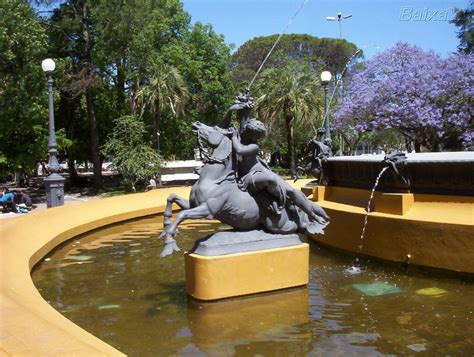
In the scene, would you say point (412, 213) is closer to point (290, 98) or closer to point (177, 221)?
point (177, 221)

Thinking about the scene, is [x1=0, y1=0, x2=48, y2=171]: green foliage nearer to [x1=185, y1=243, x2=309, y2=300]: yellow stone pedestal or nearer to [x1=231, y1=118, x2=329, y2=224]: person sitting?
[x1=231, y1=118, x2=329, y2=224]: person sitting

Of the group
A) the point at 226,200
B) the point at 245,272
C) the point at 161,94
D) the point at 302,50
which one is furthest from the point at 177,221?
the point at 302,50

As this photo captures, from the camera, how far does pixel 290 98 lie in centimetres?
3148

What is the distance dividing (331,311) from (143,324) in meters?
1.96

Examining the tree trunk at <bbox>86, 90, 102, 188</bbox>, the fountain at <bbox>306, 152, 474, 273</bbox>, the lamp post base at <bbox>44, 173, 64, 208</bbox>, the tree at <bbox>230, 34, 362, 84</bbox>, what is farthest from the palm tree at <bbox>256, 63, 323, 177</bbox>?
the tree at <bbox>230, 34, 362, 84</bbox>

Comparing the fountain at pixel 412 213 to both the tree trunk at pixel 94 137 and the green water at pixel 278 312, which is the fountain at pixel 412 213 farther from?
the tree trunk at pixel 94 137

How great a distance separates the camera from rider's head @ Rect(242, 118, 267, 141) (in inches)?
244

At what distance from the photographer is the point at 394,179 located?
7527mm

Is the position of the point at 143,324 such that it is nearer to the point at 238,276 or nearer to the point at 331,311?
the point at 238,276

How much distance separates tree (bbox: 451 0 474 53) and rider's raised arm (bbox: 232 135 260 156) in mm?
30678

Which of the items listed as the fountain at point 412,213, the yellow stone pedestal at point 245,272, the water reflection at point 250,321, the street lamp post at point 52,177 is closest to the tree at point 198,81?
the street lamp post at point 52,177

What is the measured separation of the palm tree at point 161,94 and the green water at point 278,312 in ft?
70.2

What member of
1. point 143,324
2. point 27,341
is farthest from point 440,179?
point 27,341

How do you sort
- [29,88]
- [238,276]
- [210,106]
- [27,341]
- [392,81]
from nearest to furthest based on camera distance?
[27,341] < [238,276] < [29,88] < [392,81] < [210,106]
